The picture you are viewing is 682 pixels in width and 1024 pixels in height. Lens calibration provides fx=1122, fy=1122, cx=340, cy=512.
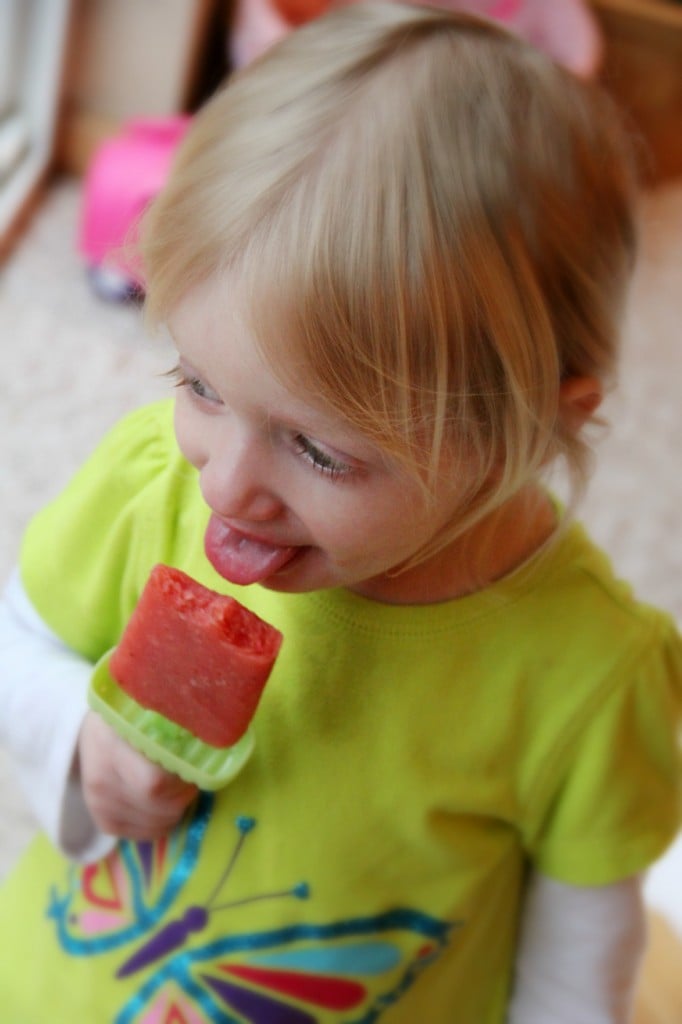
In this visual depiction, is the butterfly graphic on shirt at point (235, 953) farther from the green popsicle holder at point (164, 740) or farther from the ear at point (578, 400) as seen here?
the ear at point (578, 400)

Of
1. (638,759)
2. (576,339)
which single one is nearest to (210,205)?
(576,339)

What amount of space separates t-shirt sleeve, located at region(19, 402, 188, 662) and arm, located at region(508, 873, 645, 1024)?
0.34m

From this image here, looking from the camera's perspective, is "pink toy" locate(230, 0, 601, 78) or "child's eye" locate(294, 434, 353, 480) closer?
"child's eye" locate(294, 434, 353, 480)

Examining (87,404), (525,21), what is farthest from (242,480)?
(525,21)

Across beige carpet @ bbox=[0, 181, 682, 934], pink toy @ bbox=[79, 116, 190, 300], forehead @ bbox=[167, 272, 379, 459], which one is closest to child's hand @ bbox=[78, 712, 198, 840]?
forehead @ bbox=[167, 272, 379, 459]

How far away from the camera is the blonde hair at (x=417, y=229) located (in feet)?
1.68

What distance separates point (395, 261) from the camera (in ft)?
1.66

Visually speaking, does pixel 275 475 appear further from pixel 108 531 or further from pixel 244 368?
pixel 108 531

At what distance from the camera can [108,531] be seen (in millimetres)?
733

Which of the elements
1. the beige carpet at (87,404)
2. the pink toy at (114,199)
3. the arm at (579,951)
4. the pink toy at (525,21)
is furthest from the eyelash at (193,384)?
the pink toy at (525,21)

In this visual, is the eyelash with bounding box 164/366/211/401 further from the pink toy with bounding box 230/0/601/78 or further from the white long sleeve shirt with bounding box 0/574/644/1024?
the pink toy with bounding box 230/0/601/78

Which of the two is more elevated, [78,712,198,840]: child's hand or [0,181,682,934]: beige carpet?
[78,712,198,840]: child's hand

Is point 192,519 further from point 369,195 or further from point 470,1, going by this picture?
point 470,1

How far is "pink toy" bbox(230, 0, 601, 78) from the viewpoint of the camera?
87.5 inches
